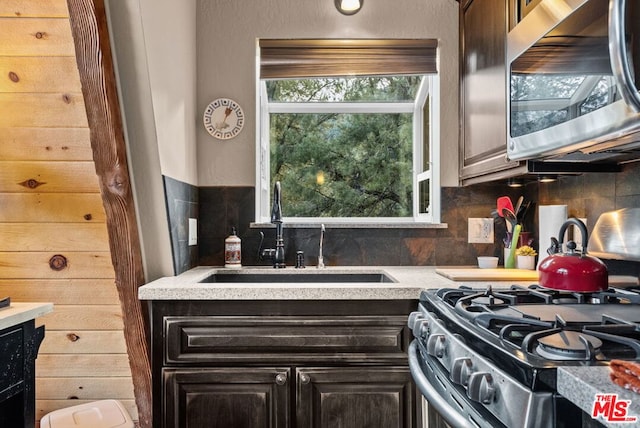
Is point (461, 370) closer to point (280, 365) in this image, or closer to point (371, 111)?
point (280, 365)

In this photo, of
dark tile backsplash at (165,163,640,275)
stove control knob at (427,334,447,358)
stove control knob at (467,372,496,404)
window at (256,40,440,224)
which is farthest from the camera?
window at (256,40,440,224)

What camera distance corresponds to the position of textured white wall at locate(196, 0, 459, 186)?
2.36m

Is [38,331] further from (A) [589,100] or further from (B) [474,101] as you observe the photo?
(B) [474,101]

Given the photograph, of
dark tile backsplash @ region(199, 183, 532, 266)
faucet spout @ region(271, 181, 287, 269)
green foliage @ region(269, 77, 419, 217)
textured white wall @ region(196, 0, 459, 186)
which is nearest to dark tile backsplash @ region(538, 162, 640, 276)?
dark tile backsplash @ region(199, 183, 532, 266)

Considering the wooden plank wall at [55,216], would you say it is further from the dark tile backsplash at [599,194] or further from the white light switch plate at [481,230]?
the dark tile backsplash at [599,194]

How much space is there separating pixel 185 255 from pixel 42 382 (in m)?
0.79

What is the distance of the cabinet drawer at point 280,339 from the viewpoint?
1686 mm

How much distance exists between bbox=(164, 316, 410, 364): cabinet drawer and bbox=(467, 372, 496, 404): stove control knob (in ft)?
2.38

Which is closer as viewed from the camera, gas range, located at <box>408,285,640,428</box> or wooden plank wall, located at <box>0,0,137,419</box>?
gas range, located at <box>408,285,640,428</box>

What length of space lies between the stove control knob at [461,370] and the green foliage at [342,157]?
1546 mm

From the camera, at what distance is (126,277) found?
1.74m

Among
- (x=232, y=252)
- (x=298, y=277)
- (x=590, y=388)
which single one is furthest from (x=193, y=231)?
(x=590, y=388)

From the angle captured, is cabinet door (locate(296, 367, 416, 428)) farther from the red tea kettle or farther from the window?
the window

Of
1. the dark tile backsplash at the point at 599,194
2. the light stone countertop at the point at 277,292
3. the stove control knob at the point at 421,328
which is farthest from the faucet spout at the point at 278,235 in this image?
the dark tile backsplash at the point at 599,194
